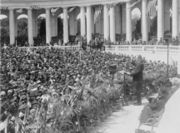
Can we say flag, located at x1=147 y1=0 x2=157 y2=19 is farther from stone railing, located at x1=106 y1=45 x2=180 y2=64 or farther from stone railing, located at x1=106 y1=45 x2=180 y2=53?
stone railing, located at x1=106 y1=45 x2=180 y2=64

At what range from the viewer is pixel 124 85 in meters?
25.3

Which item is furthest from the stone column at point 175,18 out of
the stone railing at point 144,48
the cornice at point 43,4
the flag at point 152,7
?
the cornice at point 43,4

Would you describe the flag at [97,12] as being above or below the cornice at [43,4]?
below

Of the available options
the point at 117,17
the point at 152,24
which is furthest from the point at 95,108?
the point at 117,17

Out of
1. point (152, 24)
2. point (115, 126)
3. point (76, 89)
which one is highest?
point (152, 24)

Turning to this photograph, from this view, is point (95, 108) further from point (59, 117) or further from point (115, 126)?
point (59, 117)

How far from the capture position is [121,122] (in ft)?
64.6

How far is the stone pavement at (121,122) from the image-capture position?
18191 millimetres

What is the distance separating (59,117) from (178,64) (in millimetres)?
27026

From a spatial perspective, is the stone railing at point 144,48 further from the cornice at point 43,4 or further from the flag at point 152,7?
the cornice at point 43,4

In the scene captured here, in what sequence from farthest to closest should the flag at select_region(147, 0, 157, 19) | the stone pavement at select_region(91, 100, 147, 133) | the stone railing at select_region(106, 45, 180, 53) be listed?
the flag at select_region(147, 0, 157, 19)
the stone railing at select_region(106, 45, 180, 53)
the stone pavement at select_region(91, 100, 147, 133)

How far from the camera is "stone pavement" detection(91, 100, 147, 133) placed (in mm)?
18191

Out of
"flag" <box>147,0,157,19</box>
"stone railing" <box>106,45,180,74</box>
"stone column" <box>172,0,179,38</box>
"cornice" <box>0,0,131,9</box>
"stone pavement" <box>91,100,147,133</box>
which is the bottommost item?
"stone pavement" <box>91,100,147,133</box>

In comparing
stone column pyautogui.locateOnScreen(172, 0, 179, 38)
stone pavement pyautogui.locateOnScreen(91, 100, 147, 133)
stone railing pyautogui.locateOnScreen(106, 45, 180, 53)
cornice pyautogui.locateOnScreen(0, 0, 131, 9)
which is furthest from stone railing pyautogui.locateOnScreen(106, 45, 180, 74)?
cornice pyautogui.locateOnScreen(0, 0, 131, 9)
